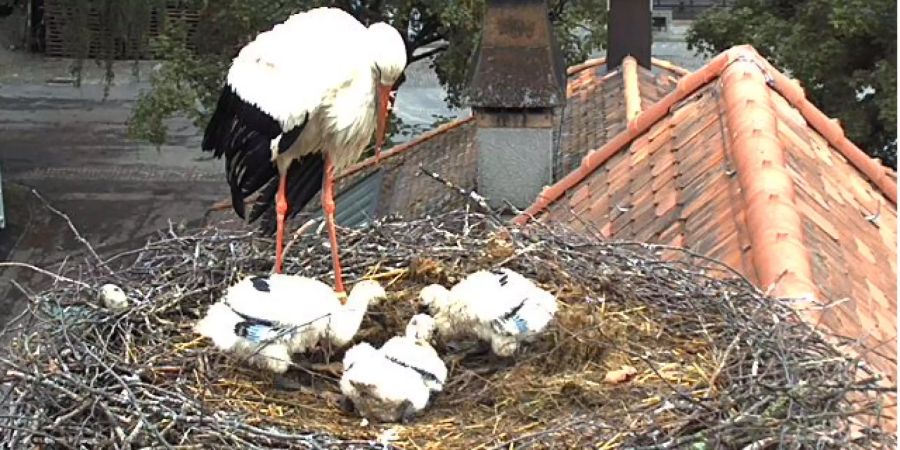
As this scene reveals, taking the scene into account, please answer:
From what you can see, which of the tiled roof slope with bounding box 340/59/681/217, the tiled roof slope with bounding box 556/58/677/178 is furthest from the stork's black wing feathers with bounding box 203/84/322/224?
the tiled roof slope with bounding box 556/58/677/178

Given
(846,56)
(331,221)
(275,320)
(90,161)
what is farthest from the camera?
(90,161)

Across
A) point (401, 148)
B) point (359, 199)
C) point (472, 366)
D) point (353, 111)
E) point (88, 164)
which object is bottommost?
point (88, 164)

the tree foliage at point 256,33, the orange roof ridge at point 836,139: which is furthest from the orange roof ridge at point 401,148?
the orange roof ridge at point 836,139

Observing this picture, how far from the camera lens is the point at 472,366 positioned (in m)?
4.02

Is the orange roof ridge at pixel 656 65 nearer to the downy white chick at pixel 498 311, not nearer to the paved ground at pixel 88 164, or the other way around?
the paved ground at pixel 88 164

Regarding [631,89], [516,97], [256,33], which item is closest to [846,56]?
[631,89]

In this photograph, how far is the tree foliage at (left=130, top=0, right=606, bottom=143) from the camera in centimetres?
1320

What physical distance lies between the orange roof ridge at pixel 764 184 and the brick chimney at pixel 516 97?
159cm

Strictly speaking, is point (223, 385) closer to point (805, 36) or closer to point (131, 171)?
point (805, 36)

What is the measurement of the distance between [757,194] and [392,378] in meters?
2.21

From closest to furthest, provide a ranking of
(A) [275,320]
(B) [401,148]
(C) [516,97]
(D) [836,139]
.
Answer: (A) [275,320]
(D) [836,139]
(C) [516,97]
(B) [401,148]

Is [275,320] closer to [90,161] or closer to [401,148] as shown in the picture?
[401,148]

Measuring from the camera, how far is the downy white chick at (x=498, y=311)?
12.7 feet

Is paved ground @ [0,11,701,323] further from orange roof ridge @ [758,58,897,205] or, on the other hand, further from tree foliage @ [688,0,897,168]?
orange roof ridge @ [758,58,897,205]
